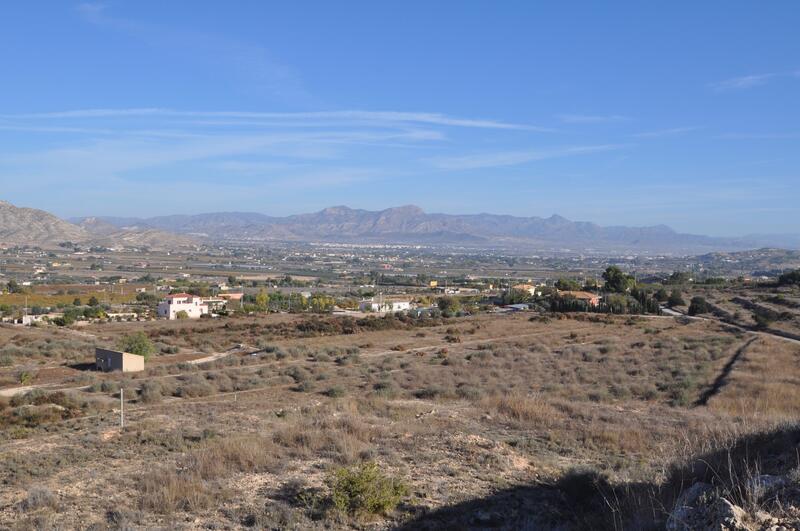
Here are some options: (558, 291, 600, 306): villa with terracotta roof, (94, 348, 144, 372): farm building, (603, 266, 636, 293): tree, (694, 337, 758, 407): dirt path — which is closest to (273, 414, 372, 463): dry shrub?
(694, 337, 758, 407): dirt path

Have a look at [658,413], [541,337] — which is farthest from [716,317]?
[658,413]

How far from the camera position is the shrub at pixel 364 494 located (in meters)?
8.27

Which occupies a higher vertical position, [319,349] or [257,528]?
[257,528]

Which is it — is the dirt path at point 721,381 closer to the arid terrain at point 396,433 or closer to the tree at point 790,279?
the arid terrain at point 396,433

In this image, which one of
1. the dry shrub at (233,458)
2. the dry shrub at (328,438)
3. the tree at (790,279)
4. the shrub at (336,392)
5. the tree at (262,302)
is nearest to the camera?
the dry shrub at (233,458)

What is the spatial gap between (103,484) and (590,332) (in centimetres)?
3782

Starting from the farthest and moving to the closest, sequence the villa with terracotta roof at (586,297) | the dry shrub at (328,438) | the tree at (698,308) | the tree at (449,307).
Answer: the tree at (449,307), the villa with terracotta roof at (586,297), the tree at (698,308), the dry shrub at (328,438)

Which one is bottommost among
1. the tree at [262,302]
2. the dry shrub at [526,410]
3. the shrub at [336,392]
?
the tree at [262,302]

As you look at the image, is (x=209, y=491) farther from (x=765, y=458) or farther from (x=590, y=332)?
(x=590, y=332)

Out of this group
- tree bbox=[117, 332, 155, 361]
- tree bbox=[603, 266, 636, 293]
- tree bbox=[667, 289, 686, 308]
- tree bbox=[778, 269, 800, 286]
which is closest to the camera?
tree bbox=[117, 332, 155, 361]

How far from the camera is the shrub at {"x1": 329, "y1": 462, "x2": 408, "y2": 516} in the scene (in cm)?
827

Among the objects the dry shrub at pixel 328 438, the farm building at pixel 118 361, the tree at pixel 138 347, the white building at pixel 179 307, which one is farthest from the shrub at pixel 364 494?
the white building at pixel 179 307

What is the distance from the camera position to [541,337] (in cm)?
4078

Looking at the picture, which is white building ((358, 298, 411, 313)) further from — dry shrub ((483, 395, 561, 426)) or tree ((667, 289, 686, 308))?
dry shrub ((483, 395, 561, 426))
